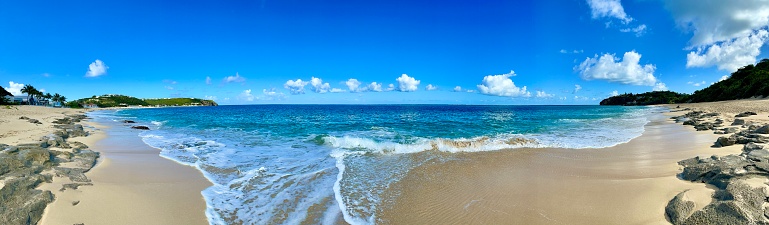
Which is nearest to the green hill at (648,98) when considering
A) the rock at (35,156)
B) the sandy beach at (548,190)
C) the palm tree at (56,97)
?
the sandy beach at (548,190)

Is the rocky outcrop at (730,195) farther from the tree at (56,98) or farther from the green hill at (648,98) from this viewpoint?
the tree at (56,98)

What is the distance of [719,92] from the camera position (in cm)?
7562

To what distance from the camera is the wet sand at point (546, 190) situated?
17.2ft

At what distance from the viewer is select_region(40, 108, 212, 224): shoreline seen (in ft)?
17.3

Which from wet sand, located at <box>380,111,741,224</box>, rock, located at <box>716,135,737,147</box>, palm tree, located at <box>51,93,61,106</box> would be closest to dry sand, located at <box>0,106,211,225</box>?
wet sand, located at <box>380,111,741,224</box>

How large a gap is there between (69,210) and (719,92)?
112761 millimetres

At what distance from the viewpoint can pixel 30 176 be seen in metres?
6.53

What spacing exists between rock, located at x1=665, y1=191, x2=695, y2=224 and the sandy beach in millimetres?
103

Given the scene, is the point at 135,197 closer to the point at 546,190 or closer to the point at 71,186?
Answer: the point at 71,186

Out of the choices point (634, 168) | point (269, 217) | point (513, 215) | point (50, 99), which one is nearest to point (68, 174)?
point (269, 217)

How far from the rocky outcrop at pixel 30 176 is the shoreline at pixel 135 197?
0.20 meters

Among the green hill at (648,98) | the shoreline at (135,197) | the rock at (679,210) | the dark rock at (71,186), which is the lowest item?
the shoreline at (135,197)

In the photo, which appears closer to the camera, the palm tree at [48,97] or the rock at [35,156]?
the rock at [35,156]

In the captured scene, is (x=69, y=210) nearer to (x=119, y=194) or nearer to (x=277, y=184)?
(x=119, y=194)
